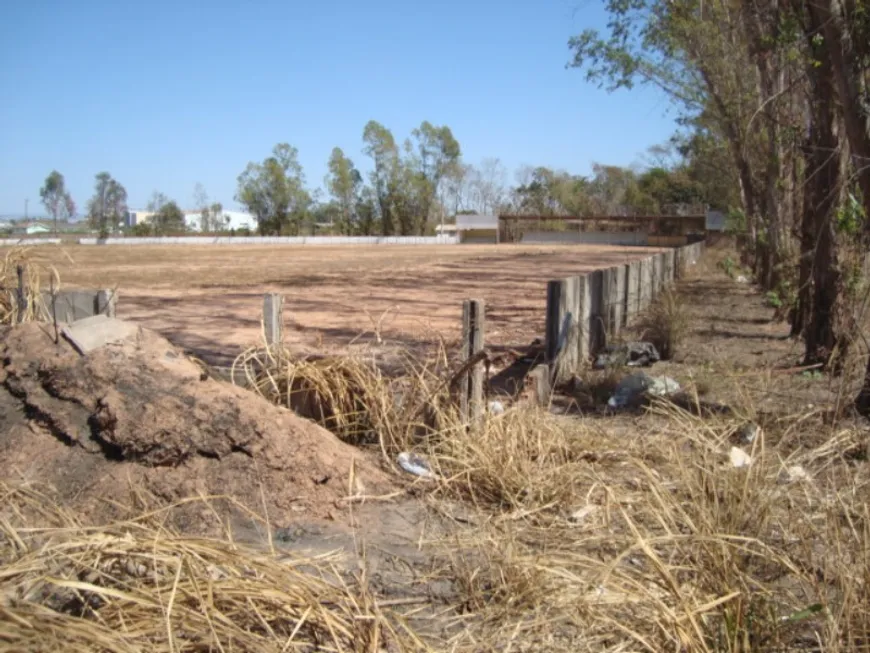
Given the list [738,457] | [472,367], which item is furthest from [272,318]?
[738,457]

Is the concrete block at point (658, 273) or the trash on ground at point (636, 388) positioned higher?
the concrete block at point (658, 273)

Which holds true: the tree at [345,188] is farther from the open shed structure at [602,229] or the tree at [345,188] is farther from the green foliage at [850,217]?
the green foliage at [850,217]

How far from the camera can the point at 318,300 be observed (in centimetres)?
2038

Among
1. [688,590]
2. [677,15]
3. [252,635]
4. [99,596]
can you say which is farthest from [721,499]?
[677,15]

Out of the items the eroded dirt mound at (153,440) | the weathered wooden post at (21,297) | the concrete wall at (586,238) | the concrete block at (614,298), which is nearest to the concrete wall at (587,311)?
the concrete block at (614,298)

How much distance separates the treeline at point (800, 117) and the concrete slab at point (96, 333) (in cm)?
464

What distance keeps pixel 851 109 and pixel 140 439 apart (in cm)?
673

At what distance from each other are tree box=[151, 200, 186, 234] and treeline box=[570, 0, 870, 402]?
74559 millimetres

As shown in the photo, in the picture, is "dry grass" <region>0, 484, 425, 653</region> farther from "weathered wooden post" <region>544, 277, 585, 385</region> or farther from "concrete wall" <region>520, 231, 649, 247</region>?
"concrete wall" <region>520, 231, 649, 247</region>

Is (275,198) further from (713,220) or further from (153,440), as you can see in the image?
(153,440)

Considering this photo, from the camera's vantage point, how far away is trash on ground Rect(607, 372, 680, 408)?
812cm

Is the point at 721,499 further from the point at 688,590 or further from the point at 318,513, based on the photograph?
the point at 318,513

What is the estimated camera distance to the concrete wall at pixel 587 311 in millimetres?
9109

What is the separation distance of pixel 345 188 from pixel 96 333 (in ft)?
333
